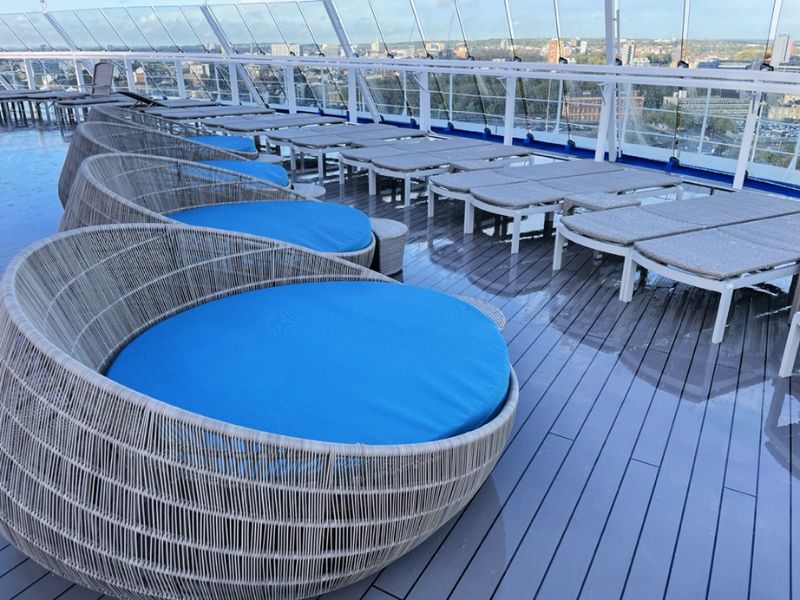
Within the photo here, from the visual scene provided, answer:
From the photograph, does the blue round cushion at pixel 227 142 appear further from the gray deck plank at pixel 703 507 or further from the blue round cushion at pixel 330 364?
the gray deck plank at pixel 703 507

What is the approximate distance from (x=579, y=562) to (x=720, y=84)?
17.9ft

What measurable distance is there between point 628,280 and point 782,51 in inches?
175

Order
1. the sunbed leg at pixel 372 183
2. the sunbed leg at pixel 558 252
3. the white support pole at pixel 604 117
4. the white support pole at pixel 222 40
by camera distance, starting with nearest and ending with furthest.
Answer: the sunbed leg at pixel 558 252 → the sunbed leg at pixel 372 183 → the white support pole at pixel 604 117 → the white support pole at pixel 222 40

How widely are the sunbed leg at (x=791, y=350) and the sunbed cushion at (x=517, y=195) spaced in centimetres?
194

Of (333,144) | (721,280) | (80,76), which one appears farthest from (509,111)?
(80,76)

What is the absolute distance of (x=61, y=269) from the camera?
164 centimetres

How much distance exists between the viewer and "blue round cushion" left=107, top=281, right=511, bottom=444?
4.95 ft

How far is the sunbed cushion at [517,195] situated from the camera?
Result: 4.16m

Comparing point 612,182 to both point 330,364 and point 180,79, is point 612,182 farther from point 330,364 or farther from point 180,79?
point 180,79

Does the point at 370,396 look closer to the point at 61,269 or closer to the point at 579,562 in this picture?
the point at 579,562

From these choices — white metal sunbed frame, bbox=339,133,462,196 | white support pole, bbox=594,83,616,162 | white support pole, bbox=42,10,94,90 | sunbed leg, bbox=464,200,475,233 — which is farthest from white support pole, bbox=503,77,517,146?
white support pole, bbox=42,10,94,90

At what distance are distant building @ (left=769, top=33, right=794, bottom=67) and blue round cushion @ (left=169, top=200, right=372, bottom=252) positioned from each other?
5.02 metres

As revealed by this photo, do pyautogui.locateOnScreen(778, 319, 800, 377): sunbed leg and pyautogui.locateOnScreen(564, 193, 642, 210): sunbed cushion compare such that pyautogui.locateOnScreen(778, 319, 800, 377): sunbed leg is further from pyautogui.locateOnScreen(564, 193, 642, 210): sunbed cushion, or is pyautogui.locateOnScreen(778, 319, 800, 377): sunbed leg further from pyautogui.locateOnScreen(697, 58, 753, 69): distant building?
pyautogui.locateOnScreen(697, 58, 753, 69): distant building

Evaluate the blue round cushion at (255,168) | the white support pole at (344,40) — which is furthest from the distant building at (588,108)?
the blue round cushion at (255,168)
